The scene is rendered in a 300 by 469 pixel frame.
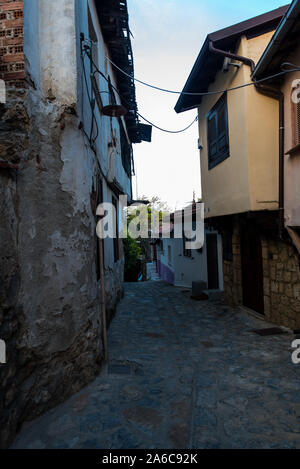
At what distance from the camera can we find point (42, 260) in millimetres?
3205

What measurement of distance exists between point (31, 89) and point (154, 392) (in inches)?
147

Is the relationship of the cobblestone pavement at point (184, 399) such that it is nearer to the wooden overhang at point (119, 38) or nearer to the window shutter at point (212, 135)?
the window shutter at point (212, 135)

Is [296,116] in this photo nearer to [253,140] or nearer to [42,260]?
[253,140]

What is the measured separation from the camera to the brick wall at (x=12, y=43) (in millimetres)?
3082

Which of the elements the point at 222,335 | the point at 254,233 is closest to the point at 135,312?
the point at 222,335

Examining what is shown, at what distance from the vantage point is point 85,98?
13.9ft

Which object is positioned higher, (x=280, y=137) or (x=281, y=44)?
(x=281, y=44)

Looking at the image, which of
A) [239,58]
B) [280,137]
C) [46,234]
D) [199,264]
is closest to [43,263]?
[46,234]

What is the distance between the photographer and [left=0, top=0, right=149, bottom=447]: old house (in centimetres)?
282

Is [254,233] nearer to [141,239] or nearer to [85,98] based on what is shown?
[85,98]

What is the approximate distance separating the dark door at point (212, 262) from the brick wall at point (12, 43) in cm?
951

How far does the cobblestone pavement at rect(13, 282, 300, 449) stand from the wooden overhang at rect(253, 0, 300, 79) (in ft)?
16.7

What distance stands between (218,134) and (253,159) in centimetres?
187

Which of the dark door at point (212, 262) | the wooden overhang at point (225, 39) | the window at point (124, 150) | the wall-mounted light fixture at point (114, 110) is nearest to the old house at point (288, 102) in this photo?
the wooden overhang at point (225, 39)
